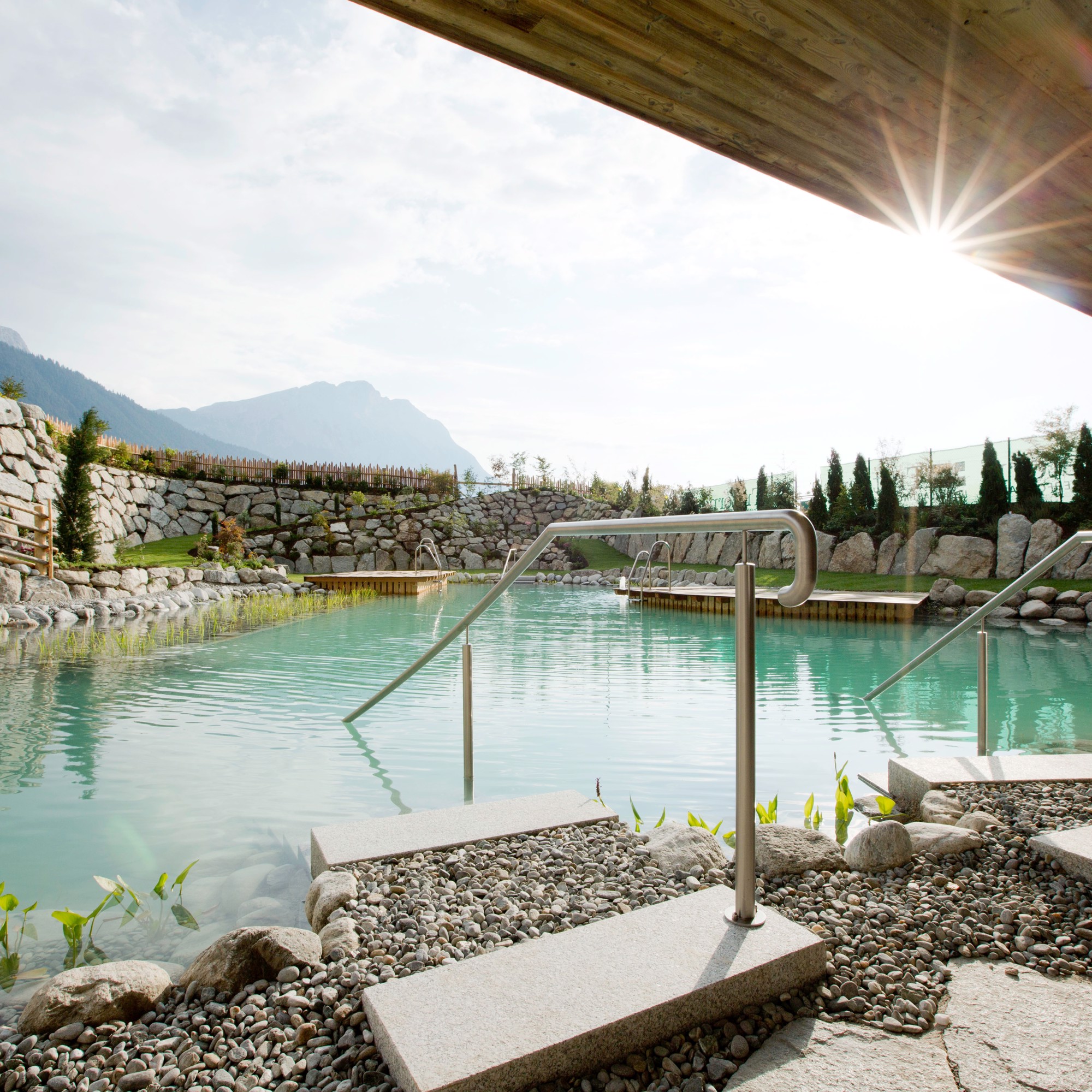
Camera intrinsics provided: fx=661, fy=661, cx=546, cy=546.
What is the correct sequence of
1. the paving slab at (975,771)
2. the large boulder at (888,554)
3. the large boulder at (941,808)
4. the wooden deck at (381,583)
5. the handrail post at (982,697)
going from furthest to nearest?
the large boulder at (888,554)
the wooden deck at (381,583)
the handrail post at (982,697)
the paving slab at (975,771)
the large boulder at (941,808)

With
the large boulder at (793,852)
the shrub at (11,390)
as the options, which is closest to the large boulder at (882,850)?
the large boulder at (793,852)

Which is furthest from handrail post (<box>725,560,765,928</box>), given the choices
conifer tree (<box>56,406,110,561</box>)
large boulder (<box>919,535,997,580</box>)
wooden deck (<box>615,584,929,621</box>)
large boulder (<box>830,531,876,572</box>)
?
large boulder (<box>830,531,876,572</box>)

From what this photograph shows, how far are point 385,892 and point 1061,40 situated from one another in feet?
9.15

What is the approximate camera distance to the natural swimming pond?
268 centimetres

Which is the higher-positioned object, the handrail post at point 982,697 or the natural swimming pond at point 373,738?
the handrail post at point 982,697

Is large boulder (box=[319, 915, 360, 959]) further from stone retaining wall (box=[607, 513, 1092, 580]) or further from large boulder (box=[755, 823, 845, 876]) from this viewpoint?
stone retaining wall (box=[607, 513, 1092, 580])

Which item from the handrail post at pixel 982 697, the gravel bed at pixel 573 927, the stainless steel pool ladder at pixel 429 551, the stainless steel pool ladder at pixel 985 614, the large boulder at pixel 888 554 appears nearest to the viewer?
the gravel bed at pixel 573 927

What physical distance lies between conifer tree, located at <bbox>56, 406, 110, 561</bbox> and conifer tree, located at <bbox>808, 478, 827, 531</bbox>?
17.0 m

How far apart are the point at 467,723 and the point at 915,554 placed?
1544cm

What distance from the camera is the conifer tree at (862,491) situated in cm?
1720

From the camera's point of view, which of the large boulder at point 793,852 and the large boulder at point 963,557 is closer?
the large boulder at point 793,852

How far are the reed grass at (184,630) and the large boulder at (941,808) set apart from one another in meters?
7.01

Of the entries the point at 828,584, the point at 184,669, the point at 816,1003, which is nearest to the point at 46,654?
the point at 184,669

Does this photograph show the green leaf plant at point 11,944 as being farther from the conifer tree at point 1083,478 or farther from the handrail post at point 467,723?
the conifer tree at point 1083,478
